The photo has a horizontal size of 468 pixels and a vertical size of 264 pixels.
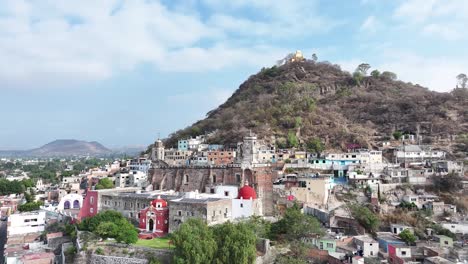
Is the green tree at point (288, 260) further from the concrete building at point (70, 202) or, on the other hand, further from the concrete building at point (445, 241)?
the concrete building at point (70, 202)

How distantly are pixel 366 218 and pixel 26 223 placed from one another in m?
28.5

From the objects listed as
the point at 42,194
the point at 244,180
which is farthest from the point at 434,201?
the point at 42,194

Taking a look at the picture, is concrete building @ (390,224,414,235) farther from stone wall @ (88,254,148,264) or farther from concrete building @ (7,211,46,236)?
concrete building @ (7,211,46,236)

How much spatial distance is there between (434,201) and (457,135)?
21.5 meters

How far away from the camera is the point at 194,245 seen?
77.2 ft

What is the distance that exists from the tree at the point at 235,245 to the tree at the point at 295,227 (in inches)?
199

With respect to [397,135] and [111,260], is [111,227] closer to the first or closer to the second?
[111,260]

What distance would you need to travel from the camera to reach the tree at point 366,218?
32062 millimetres

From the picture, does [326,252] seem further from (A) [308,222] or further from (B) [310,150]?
(B) [310,150]

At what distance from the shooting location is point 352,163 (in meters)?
44.0

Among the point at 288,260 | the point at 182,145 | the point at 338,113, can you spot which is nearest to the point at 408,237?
the point at 288,260

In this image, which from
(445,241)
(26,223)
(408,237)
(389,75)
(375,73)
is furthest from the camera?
(375,73)

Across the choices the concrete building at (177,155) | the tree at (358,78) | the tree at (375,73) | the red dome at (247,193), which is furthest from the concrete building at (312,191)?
the tree at (375,73)

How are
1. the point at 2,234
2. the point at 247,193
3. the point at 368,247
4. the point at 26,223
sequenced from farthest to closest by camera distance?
the point at 2,234 < the point at 26,223 < the point at 247,193 < the point at 368,247
